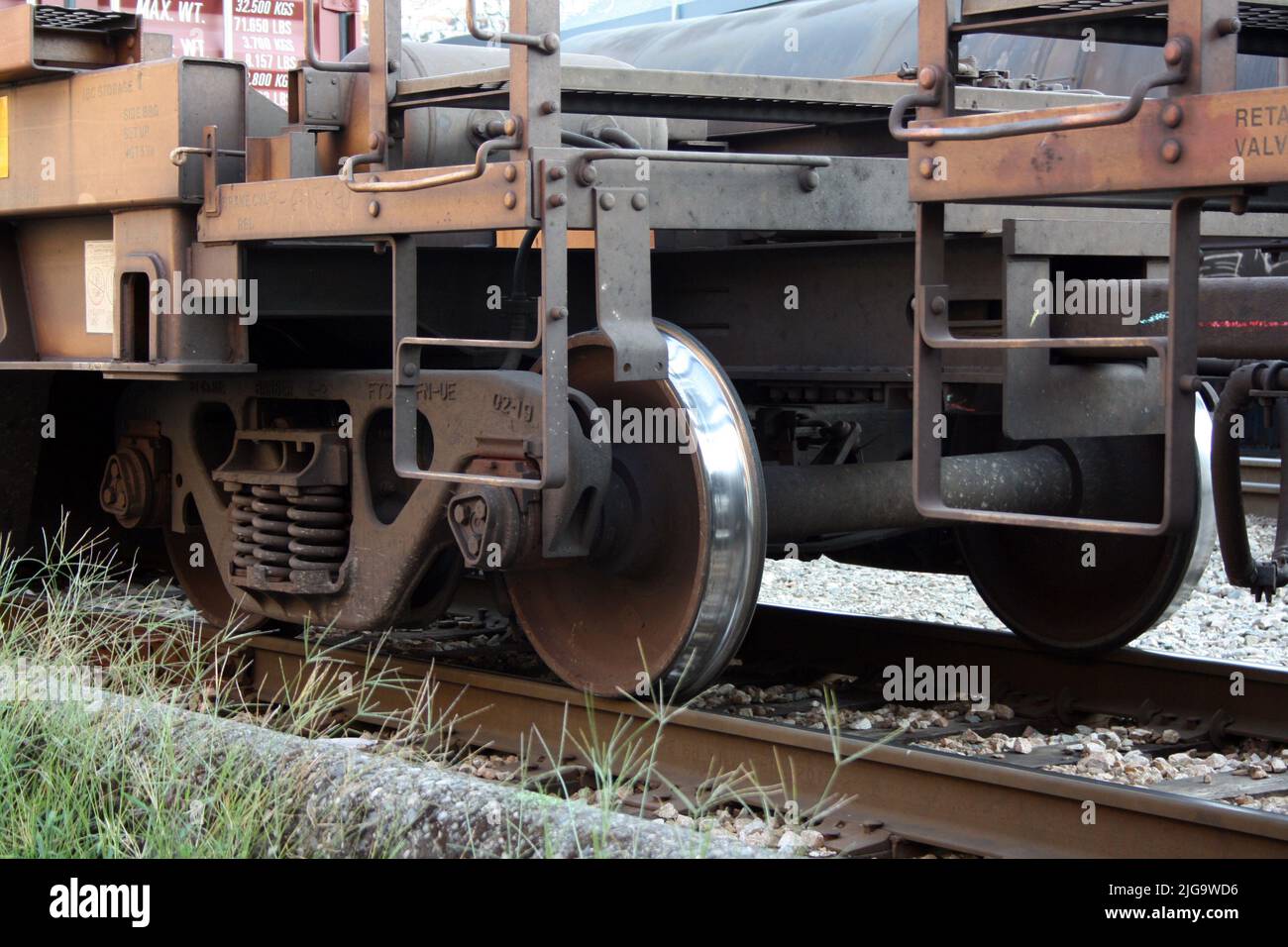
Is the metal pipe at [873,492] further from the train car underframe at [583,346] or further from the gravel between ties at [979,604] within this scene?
the gravel between ties at [979,604]

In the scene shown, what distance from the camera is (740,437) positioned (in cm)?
484

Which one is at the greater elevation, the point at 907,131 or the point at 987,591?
the point at 907,131

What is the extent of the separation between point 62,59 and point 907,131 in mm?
3293

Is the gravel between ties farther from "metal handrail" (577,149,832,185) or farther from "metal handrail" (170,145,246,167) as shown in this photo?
→ "metal handrail" (170,145,246,167)

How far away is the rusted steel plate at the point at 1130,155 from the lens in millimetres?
3365

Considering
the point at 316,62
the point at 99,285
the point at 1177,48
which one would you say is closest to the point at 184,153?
the point at 316,62

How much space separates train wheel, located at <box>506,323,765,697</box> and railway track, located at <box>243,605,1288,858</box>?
0.16 metres

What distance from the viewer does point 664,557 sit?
199 inches

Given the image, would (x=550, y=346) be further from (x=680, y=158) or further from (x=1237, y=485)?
(x=1237, y=485)

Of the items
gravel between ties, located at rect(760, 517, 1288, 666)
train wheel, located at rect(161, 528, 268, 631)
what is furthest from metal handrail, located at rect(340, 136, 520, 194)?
gravel between ties, located at rect(760, 517, 1288, 666)

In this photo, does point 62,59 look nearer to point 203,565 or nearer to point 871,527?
point 203,565

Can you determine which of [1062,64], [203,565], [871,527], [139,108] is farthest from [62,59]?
[1062,64]

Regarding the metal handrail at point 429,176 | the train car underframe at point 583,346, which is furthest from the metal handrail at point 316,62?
the metal handrail at point 429,176

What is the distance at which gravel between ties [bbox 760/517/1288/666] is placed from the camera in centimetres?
719
